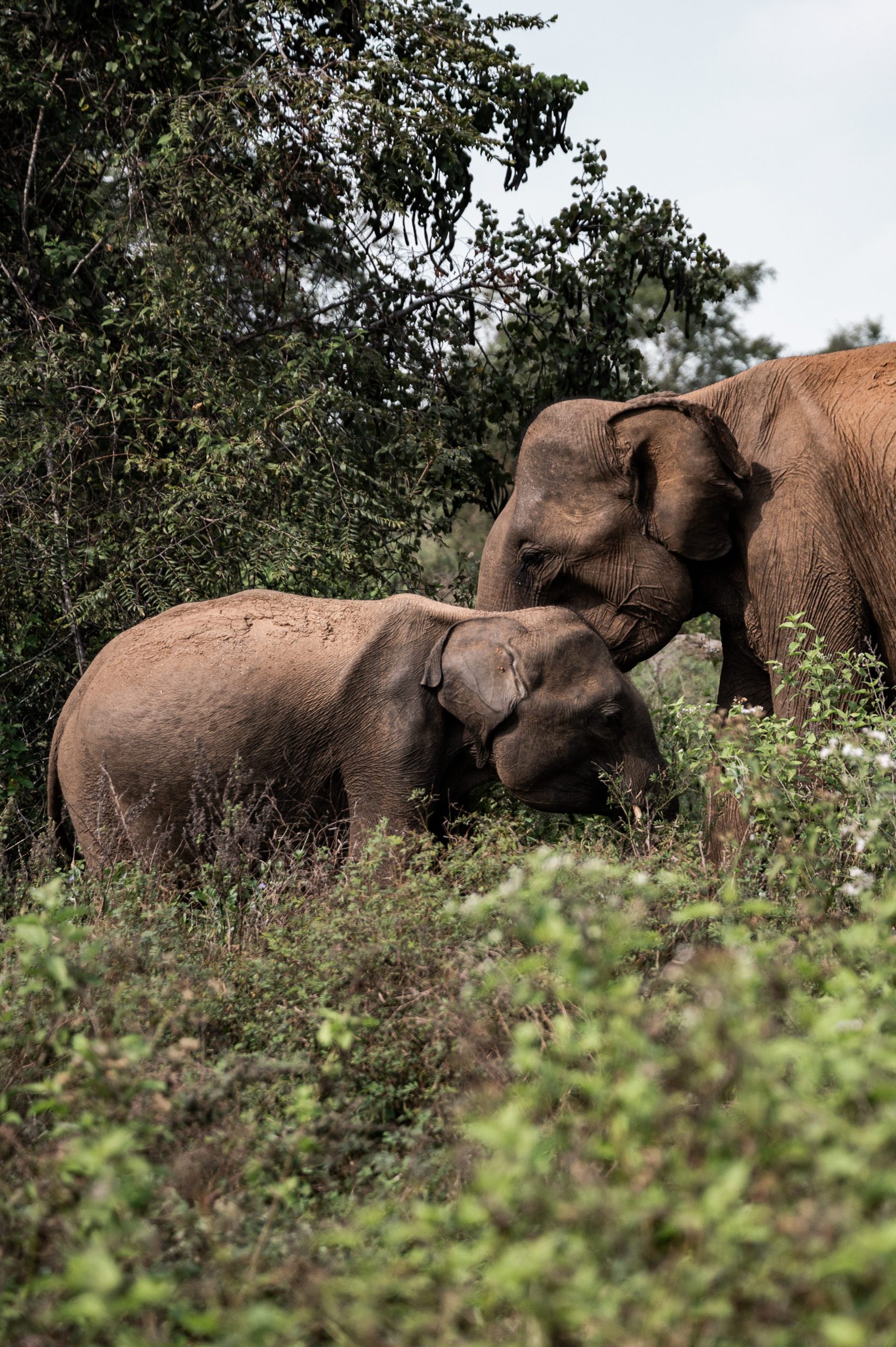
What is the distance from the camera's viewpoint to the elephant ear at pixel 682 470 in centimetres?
620

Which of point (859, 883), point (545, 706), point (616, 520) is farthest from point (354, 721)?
point (859, 883)

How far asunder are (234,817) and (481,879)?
3.50ft

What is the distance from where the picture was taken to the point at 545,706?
5.77 metres

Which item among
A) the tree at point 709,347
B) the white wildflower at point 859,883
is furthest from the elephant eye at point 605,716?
the tree at point 709,347

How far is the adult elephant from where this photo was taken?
19.4ft

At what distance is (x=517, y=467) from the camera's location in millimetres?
6816

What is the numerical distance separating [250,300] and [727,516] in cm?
441

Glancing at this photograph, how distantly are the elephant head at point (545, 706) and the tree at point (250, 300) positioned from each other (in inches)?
84.1

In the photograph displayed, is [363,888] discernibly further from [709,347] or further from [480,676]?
[709,347]

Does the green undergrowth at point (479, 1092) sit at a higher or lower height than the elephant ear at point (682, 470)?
lower

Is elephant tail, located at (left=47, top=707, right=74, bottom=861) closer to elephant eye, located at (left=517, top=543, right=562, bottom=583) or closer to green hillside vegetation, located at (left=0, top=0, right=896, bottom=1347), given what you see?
green hillside vegetation, located at (left=0, top=0, right=896, bottom=1347)

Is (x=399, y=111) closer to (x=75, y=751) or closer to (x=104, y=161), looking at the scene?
(x=104, y=161)

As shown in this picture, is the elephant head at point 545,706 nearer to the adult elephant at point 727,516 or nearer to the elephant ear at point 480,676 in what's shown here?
the elephant ear at point 480,676

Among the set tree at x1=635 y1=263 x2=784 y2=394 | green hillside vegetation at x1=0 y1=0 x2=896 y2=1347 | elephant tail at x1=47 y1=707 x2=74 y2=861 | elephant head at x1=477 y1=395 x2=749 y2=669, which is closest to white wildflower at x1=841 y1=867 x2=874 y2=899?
green hillside vegetation at x1=0 y1=0 x2=896 y2=1347
